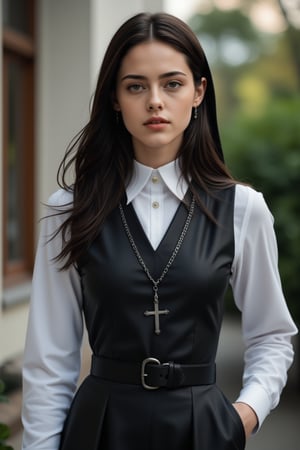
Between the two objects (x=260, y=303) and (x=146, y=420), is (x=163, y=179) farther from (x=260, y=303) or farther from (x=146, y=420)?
(x=146, y=420)

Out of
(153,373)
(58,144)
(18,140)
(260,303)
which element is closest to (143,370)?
(153,373)

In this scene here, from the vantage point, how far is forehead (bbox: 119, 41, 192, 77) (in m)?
2.35

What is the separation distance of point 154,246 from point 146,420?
0.45 m

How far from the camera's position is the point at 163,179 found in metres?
2.49

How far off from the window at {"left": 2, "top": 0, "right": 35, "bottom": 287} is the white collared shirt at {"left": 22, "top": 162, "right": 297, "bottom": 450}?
460 centimetres

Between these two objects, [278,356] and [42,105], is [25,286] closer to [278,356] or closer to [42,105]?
[42,105]

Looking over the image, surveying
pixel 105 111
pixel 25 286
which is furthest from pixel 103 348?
pixel 25 286

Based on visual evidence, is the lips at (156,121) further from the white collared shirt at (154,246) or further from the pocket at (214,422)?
the pocket at (214,422)

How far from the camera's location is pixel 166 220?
2.45m

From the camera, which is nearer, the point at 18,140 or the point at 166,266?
the point at 166,266

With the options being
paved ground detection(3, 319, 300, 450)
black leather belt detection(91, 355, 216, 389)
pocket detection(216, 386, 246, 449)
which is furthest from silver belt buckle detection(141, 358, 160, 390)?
paved ground detection(3, 319, 300, 450)

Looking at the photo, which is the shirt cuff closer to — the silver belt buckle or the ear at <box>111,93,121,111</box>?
the silver belt buckle

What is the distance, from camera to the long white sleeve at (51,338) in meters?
2.38

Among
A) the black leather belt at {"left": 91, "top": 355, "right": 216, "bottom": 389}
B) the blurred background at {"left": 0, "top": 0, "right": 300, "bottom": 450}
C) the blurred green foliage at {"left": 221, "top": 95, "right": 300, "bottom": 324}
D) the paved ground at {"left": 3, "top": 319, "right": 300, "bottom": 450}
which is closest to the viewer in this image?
the black leather belt at {"left": 91, "top": 355, "right": 216, "bottom": 389}
